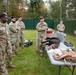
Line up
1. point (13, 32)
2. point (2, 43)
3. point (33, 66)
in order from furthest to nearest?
point (13, 32), point (33, 66), point (2, 43)

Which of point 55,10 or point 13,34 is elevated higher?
point 13,34

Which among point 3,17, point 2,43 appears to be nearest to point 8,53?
point 2,43

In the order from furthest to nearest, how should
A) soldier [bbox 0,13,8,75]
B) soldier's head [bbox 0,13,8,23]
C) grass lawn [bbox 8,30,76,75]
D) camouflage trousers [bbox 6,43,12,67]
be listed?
1. grass lawn [bbox 8,30,76,75]
2. camouflage trousers [bbox 6,43,12,67]
3. soldier's head [bbox 0,13,8,23]
4. soldier [bbox 0,13,8,75]

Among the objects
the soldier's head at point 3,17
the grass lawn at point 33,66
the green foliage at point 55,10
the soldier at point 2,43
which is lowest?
the green foliage at point 55,10

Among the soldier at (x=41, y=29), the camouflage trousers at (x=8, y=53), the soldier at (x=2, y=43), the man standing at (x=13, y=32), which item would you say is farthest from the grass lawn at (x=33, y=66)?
the soldier at (x=2, y=43)

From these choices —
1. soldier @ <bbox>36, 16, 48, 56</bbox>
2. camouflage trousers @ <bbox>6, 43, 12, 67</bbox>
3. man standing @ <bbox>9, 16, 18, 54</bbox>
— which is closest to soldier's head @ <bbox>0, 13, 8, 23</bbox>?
camouflage trousers @ <bbox>6, 43, 12, 67</bbox>

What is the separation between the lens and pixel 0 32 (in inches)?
265

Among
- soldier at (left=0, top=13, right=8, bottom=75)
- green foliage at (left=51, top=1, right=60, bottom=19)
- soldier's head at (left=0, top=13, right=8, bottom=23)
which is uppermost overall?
soldier's head at (left=0, top=13, right=8, bottom=23)

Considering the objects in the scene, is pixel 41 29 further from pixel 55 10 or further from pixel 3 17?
pixel 55 10

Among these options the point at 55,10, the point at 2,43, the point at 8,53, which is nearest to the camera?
the point at 2,43

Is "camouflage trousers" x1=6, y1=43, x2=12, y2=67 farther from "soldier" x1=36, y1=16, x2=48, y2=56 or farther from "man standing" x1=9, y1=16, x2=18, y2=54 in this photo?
"soldier" x1=36, y1=16, x2=48, y2=56

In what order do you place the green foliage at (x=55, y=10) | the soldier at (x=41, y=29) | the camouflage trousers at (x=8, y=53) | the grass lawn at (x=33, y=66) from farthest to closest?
the green foliage at (x=55, y=10)
the soldier at (x=41, y=29)
the grass lawn at (x=33, y=66)
the camouflage trousers at (x=8, y=53)

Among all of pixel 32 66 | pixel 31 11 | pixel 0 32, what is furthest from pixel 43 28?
pixel 31 11

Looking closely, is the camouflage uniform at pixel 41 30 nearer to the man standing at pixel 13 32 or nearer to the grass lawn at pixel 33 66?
the grass lawn at pixel 33 66
